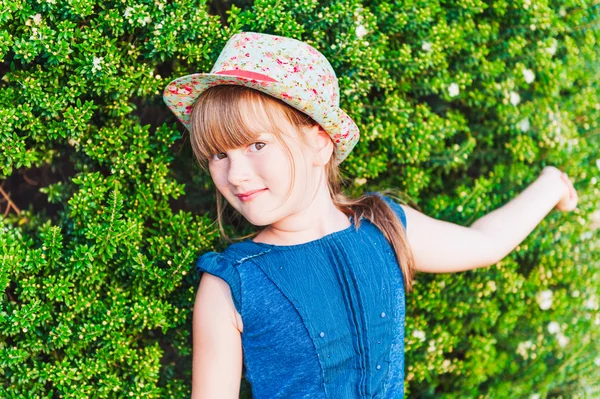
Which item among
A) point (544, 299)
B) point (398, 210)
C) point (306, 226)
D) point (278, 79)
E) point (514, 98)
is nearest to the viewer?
point (278, 79)

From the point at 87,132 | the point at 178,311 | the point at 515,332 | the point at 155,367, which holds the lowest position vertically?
the point at 515,332

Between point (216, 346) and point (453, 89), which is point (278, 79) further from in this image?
point (453, 89)

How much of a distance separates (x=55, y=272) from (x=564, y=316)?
2367 mm

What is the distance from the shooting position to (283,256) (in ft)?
7.56

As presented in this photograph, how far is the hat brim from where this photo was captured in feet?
6.95

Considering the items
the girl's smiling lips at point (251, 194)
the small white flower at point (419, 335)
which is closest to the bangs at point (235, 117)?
the girl's smiling lips at point (251, 194)

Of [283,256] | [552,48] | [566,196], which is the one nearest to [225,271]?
[283,256]

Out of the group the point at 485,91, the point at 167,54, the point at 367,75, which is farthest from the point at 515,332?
the point at 167,54

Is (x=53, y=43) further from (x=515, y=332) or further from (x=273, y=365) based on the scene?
(x=515, y=332)

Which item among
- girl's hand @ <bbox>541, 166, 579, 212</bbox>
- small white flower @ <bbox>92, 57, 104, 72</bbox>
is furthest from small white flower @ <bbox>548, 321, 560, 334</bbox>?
small white flower @ <bbox>92, 57, 104, 72</bbox>

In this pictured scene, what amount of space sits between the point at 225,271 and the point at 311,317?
0.31m

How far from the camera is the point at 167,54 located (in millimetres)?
2480

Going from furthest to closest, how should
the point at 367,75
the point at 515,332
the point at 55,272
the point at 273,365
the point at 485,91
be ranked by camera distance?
the point at 515,332 → the point at 485,91 → the point at 367,75 → the point at 55,272 → the point at 273,365

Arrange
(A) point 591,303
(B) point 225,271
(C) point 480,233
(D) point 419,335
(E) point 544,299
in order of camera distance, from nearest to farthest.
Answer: (B) point 225,271
(C) point 480,233
(D) point 419,335
(E) point 544,299
(A) point 591,303
